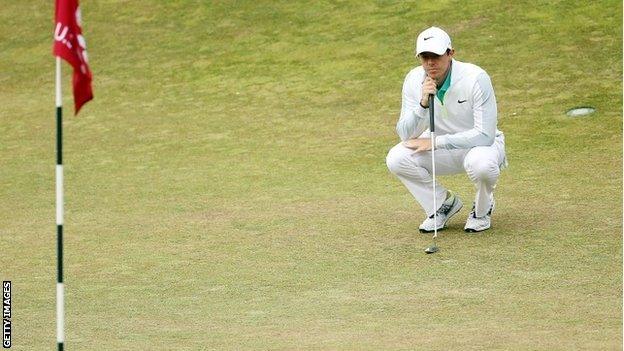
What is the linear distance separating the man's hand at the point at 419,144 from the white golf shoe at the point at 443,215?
37 centimetres

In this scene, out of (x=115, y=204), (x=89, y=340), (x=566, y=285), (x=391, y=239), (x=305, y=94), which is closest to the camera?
(x=89, y=340)

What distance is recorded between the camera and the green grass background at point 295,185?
5918mm

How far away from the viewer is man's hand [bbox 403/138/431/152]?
7488 mm

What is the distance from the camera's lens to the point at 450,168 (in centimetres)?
763

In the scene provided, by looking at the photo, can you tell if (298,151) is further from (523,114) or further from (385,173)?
(523,114)

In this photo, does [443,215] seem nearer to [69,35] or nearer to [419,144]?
[419,144]

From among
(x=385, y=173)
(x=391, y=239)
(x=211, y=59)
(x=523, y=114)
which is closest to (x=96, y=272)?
(x=391, y=239)

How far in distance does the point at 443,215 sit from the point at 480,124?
624 mm

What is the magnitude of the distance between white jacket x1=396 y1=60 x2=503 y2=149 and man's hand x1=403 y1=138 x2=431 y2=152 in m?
0.03

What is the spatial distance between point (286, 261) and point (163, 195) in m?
2.08

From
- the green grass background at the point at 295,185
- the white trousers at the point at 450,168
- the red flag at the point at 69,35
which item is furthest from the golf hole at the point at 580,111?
the red flag at the point at 69,35

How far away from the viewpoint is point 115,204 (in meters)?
8.77

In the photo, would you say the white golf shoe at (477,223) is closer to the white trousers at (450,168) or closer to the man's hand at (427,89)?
the white trousers at (450,168)

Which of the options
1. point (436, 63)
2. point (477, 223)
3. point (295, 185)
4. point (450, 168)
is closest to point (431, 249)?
point (477, 223)
